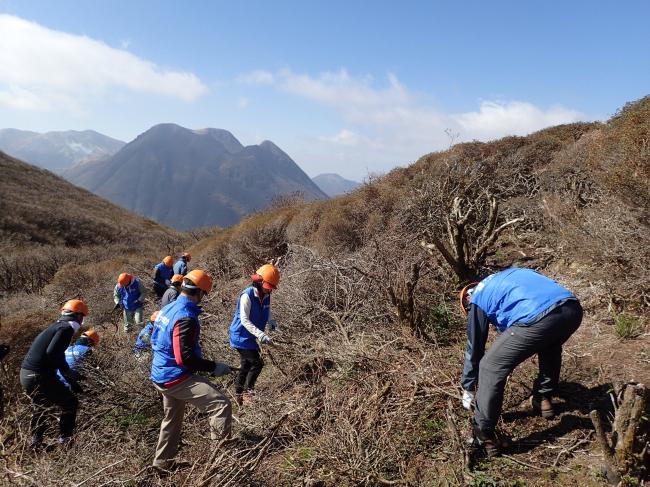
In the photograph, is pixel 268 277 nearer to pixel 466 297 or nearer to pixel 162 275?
pixel 466 297

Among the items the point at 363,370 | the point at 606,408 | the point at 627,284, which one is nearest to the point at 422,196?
the point at 627,284

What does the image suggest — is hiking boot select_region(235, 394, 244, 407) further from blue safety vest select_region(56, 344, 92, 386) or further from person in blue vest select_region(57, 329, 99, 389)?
blue safety vest select_region(56, 344, 92, 386)

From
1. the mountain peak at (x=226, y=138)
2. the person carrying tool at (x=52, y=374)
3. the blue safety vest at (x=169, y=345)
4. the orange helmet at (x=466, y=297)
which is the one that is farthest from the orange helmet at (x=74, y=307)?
the mountain peak at (x=226, y=138)

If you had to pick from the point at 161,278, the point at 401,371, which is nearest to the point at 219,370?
the point at 401,371

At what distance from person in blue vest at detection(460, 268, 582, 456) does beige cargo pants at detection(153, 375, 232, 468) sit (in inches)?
76.6

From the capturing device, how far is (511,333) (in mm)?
2600

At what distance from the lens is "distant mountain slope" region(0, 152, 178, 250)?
25.0m

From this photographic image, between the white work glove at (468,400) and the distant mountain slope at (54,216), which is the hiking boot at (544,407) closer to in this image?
the white work glove at (468,400)

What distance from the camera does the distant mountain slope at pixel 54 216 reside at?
25.0 m

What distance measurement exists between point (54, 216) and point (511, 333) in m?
32.4

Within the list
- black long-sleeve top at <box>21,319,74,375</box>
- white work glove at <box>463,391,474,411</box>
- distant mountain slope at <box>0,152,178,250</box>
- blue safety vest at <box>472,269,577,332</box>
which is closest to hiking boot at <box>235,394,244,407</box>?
black long-sleeve top at <box>21,319,74,375</box>

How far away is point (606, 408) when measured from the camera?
2.91 metres

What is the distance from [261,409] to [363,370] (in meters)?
1.04

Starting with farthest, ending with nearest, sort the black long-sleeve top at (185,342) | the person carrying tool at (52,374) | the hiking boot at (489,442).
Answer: the person carrying tool at (52,374) < the black long-sleeve top at (185,342) < the hiking boot at (489,442)
